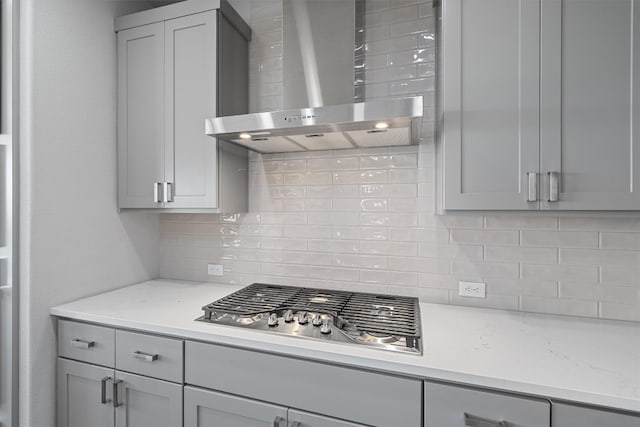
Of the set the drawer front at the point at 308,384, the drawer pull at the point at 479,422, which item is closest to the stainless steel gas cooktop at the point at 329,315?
the drawer front at the point at 308,384

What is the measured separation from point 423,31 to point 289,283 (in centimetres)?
160

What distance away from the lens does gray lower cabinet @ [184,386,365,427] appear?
3.97 ft

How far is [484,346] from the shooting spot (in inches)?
47.7

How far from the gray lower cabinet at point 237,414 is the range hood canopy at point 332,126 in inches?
43.7

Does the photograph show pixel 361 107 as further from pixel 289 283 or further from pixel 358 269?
pixel 289 283

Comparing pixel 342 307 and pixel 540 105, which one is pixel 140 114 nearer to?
pixel 342 307

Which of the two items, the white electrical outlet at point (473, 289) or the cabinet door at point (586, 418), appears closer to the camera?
the cabinet door at point (586, 418)

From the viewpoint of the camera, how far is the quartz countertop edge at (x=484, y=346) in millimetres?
974

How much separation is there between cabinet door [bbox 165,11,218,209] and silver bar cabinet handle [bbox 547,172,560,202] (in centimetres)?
154

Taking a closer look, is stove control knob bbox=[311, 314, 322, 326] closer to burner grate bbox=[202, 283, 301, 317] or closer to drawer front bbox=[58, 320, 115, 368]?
burner grate bbox=[202, 283, 301, 317]

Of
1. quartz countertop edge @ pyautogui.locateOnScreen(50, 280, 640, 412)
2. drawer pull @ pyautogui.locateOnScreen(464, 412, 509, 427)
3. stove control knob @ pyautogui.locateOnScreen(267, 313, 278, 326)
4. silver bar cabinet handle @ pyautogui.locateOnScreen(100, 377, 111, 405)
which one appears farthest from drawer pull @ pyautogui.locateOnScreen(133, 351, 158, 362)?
drawer pull @ pyautogui.locateOnScreen(464, 412, 509, 427)

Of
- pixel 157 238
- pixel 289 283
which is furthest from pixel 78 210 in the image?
pixel 289 283

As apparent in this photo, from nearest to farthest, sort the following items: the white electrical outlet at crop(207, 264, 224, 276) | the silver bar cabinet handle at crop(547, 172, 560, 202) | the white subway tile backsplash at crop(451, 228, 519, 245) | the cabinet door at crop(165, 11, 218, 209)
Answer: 1. the silver bar cabinet handle at crop(547, 172, 560, 202)
2. the white subway tile backsplash at crop(451, 228, 519, 245)
3. the cabinet door at crop(165, 11, 218, 209)
4. the white electrical outlet at crop(207, 264, 224, 276)

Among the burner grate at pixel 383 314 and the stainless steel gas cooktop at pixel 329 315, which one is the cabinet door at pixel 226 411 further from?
the burner grate at pixel 383 314
